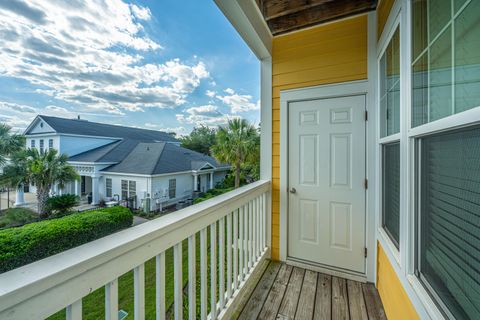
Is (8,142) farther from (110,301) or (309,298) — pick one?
(309,298)

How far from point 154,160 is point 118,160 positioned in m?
0.26

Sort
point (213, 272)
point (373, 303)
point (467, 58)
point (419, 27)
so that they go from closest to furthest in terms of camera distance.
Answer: point (467, 58)
point (419, 27)
point (213, 272)
point (373, 303)

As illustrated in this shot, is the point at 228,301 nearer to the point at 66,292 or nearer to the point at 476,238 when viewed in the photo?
the point at 66,292

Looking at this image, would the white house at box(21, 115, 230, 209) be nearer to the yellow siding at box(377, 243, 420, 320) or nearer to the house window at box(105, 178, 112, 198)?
the house window at box(105, 178, 112, 198)

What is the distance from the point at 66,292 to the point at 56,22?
0.81 metres

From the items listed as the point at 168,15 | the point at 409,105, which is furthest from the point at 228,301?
the point at 168,15

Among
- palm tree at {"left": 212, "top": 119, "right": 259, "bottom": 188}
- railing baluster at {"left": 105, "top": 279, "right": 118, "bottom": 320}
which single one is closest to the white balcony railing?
railing baluster at {"left": 105, "top": 279, "right": 118, "bottom": 320}

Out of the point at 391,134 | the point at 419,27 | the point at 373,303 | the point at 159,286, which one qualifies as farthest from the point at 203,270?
the point at 419,27

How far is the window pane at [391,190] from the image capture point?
4.74 feet

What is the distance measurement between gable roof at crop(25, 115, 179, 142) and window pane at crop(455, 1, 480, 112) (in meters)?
1.28

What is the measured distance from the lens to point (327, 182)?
2240 mm

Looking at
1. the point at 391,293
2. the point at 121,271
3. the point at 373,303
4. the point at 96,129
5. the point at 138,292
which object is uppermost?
the point at 96,129

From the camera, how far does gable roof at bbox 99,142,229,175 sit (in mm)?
1034

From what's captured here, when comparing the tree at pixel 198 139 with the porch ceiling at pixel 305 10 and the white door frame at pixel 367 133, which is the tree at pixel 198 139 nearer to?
the white door frame at pixel 367 133
